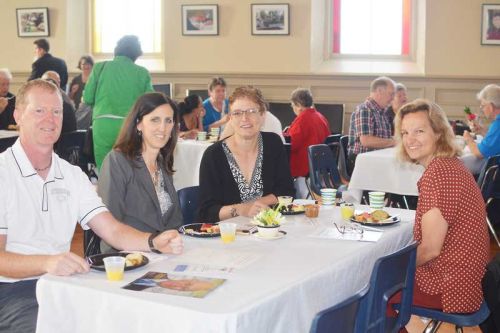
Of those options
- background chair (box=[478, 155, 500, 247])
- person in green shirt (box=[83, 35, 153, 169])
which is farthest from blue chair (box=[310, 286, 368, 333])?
person in green shirt (box=[83, 35, 153, 169])

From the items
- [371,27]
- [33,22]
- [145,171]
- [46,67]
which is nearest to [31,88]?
[145,171]

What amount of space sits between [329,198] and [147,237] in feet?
4.00

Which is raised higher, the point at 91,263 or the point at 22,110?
the point at 22,110

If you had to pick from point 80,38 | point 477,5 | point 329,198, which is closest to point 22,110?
point 329,198

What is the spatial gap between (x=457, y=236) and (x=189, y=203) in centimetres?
132

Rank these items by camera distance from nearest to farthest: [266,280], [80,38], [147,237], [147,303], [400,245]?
[147,303], [266,280], [147,237], [400,245], [80,38]

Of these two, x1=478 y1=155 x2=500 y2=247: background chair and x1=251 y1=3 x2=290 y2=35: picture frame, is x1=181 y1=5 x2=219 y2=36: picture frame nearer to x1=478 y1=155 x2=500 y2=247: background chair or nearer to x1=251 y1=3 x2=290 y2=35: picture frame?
x1=251 y1=3 x2=290 y2=35: picture frame

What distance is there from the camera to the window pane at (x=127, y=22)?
35.6 ft

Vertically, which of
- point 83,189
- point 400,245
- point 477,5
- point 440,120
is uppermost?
point 477,5

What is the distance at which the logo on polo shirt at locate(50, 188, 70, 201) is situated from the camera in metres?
2.86

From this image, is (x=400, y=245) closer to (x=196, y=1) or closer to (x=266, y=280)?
(x=266, y=280)

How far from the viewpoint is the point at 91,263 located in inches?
99.3

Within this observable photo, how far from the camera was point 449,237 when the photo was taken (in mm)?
3102

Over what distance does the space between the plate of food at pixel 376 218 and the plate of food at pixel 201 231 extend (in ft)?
2.15
